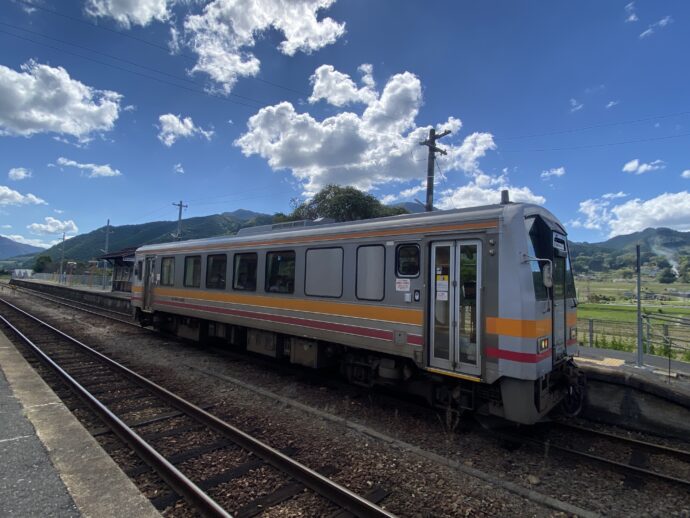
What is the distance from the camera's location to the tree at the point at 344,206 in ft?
150

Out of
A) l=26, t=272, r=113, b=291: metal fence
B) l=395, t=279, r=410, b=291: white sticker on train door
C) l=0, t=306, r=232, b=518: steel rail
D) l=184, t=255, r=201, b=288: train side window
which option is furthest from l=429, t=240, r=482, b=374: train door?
l=26, t=272, r=113, b=291: metal fence

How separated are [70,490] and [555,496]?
492 cm

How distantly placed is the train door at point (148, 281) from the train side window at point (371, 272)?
9.63m

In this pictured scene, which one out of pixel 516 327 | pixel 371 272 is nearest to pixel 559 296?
pixel 516 327

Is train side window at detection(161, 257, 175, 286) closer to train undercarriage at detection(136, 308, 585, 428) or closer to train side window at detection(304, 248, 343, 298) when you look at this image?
train undercarriage at detection(136, 308, 585, 428)

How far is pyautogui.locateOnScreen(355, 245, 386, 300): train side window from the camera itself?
705cm

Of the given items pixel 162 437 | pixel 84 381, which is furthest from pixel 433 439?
pixel 84 381

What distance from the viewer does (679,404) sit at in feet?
21.1

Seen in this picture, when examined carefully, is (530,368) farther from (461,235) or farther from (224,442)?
(224,442)

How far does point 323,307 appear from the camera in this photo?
7.99 m

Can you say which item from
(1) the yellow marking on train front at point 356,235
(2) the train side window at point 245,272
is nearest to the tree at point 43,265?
(1) the yellow marking on train front at point 356,235

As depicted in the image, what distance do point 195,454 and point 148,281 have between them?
10853mm

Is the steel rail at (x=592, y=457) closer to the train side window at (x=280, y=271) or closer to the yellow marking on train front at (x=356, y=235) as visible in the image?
the yellow marking on train front at (x=356, y=235)

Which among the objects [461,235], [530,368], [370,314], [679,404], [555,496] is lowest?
[555,496]
